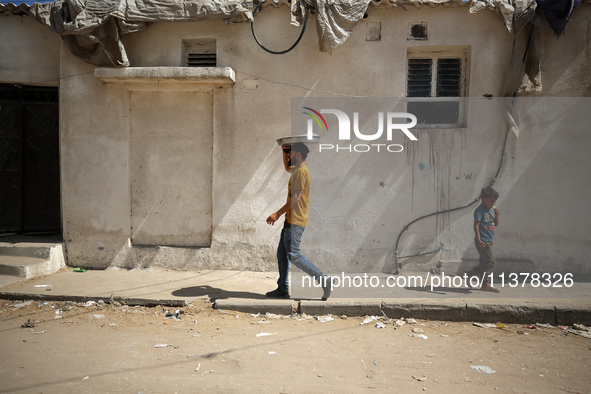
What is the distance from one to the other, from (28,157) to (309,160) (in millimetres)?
5056

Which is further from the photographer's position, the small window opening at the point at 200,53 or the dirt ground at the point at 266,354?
the small window opening at the point at 200,53

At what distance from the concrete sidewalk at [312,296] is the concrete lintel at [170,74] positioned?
2.90m

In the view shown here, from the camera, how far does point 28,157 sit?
7027mm

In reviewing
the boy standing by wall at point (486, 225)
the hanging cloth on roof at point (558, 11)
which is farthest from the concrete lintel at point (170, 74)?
the hanging cloth on roof at point (558, 11)

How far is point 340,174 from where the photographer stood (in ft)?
20.0

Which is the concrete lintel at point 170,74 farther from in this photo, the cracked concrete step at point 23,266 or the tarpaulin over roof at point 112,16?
the cracked concrete step at point 23,266

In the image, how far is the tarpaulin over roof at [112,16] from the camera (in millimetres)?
5648

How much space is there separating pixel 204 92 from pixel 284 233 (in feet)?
9.25

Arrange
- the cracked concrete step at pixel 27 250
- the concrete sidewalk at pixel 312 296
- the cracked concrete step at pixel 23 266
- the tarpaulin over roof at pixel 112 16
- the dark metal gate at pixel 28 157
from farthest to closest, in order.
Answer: the dark metal gate at pixel 28 157 → the cracked concrete step at pixel 27 250 → the tarpaulin over roof at pixel 112 16 → the cracked concrete step at pixel 23 266 → the concrete sidewalk at pixel 312 296

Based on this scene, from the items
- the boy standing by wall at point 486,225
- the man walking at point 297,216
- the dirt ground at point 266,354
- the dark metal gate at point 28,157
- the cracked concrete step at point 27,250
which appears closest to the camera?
the dirt ground at point 266,354

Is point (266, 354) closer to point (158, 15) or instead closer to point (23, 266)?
point (23, 266)

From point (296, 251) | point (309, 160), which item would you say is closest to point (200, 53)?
point (309, 160)

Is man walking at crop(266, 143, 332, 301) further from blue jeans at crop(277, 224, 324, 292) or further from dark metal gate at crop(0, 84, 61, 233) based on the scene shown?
dark metal gate at crop(0, 84, 61, 233)

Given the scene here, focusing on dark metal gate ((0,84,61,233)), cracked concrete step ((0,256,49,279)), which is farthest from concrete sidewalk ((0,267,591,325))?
dark metal gate ((0,84,61,233))
